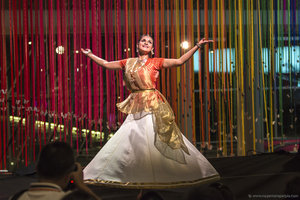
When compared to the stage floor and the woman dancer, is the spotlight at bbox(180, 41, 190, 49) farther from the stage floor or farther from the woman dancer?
the woman dancer

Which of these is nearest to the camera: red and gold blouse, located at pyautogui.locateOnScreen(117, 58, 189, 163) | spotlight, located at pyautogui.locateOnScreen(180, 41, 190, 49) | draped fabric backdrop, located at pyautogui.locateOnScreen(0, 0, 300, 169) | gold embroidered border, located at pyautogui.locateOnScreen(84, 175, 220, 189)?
gold embroidered border, located at pyautogui.locateOnScreen(84, 175, 220, 189)

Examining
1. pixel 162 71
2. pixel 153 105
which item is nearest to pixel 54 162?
pixel 153 105

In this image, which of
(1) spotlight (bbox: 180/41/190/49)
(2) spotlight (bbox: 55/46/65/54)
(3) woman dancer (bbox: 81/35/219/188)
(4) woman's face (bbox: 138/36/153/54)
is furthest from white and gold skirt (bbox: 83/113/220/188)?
(1) spotlight (bbox: 180/41/190/49)

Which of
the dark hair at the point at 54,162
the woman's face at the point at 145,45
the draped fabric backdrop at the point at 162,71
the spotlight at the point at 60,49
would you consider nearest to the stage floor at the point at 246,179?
the draped fabric backdrop at the point at 162,71

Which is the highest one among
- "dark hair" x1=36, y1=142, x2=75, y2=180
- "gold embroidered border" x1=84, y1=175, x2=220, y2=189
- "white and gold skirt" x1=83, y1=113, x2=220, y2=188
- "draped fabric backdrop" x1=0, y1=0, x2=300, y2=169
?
"draped fabric backdrop" x1=0, y1=0, x2=300, y2=169

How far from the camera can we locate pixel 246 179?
3750 mm

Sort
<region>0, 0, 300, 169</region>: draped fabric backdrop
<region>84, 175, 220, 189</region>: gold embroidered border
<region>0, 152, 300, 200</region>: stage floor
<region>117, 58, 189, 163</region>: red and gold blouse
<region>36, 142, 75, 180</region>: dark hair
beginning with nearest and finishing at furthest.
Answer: <region>36, 142, 75, 180</region>: dark hair < <region>84, 175, 220, 189</region>: gold embroidered border < <region>117, 58, 189, 163</region>: red and gold blouse < <region>0, 152, 300, 200</region>: stage floor < <region>0, 0, 300, 169</region>: draped fabric backdrop

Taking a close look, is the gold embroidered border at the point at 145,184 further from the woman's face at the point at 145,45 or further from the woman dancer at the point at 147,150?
the woman's face at the point at 145,45

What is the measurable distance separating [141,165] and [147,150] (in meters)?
0.12

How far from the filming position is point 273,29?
4984 millimetres

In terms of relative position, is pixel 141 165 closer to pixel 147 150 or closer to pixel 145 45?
pixel 147 150

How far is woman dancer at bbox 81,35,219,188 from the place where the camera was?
3.00m

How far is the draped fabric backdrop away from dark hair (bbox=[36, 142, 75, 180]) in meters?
3.17

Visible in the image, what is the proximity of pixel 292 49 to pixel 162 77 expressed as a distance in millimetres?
1597
